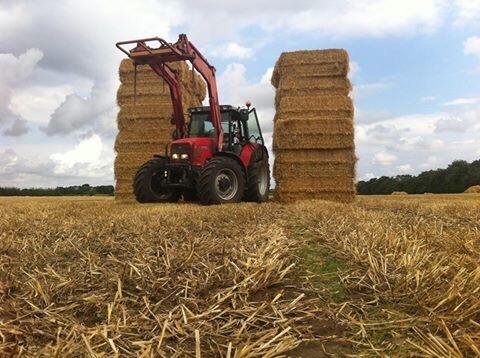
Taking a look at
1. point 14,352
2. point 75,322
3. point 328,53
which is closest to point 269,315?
point 75,322

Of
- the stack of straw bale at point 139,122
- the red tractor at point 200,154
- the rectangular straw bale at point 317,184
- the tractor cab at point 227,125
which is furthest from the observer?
the stack of straw bale at point 139,122

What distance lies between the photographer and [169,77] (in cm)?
1102

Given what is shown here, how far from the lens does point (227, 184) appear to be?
33.6ft

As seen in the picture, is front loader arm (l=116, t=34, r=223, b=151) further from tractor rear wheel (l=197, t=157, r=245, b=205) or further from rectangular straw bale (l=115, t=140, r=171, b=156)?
rectangular straw bale (l=115, t=140, r=171, b=156)

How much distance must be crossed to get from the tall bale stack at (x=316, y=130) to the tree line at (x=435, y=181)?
19970mm

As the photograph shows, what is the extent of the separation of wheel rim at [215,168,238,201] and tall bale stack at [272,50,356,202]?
2.78 meters

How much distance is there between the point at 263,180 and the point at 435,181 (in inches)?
1020

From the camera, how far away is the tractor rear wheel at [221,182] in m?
9.60

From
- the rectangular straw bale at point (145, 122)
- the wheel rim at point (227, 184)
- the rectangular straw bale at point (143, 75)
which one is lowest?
the wheel rim at point (227, 184)

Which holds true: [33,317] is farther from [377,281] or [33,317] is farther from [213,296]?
[377,281]

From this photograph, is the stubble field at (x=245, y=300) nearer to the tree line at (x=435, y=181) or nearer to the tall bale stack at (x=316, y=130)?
the tall bale stack at (x=316, y=130)

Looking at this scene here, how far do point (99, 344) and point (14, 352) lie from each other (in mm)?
263

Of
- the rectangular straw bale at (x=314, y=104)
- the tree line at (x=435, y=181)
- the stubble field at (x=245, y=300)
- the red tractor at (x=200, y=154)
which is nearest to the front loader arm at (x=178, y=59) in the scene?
the red tractor at (x=200, y=154)

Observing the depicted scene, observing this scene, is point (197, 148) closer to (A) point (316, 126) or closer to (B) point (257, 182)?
(B) point (257, 182)
